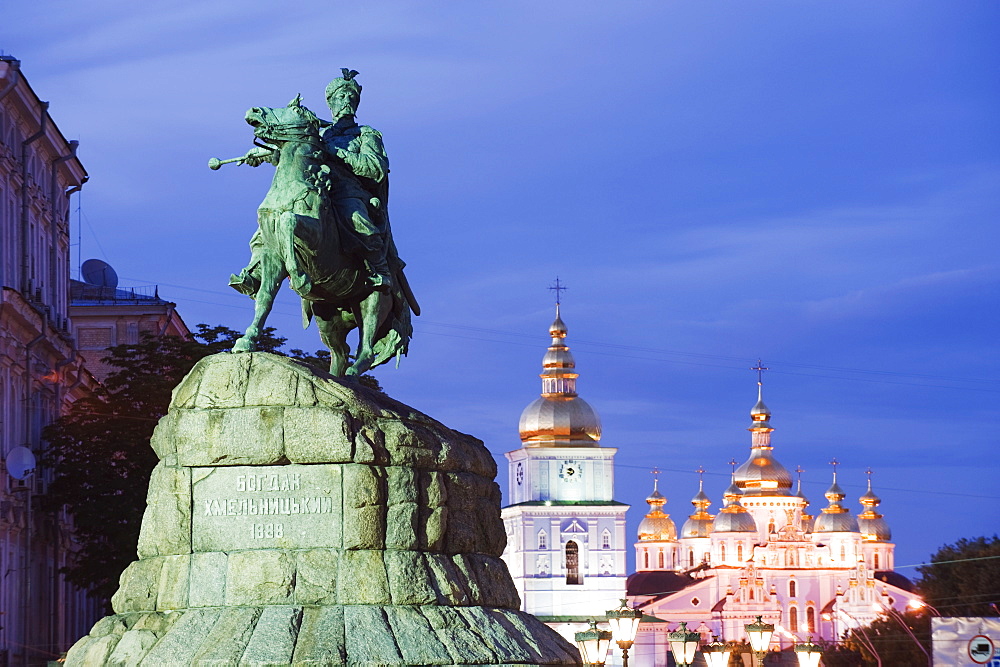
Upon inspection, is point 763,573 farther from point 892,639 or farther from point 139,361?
point 139,361

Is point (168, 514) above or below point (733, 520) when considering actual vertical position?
below

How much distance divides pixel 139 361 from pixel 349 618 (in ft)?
94.5

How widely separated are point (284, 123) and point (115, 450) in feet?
79.6

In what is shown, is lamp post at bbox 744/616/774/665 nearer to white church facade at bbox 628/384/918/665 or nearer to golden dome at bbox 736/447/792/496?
white church facade at bbox 628/384/918/665

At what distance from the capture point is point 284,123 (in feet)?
59.3

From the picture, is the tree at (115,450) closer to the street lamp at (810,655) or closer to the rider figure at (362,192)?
the street lamp at (810,655)

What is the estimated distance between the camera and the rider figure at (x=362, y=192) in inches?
728

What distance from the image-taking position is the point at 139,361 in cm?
4375

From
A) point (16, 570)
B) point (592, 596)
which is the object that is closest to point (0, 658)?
point (16, 570)

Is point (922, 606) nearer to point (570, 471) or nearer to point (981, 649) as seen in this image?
point (981, 649)

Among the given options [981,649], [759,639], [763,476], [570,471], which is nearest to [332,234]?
[981,649]

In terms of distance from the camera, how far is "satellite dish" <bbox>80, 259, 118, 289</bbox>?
59.2 metres

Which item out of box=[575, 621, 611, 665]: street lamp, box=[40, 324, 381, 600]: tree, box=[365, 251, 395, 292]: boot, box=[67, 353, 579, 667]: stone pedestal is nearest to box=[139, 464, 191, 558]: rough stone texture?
box=[67, 353, 579, 667]: stone pedestal

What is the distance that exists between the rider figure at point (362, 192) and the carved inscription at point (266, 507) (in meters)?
2.96
